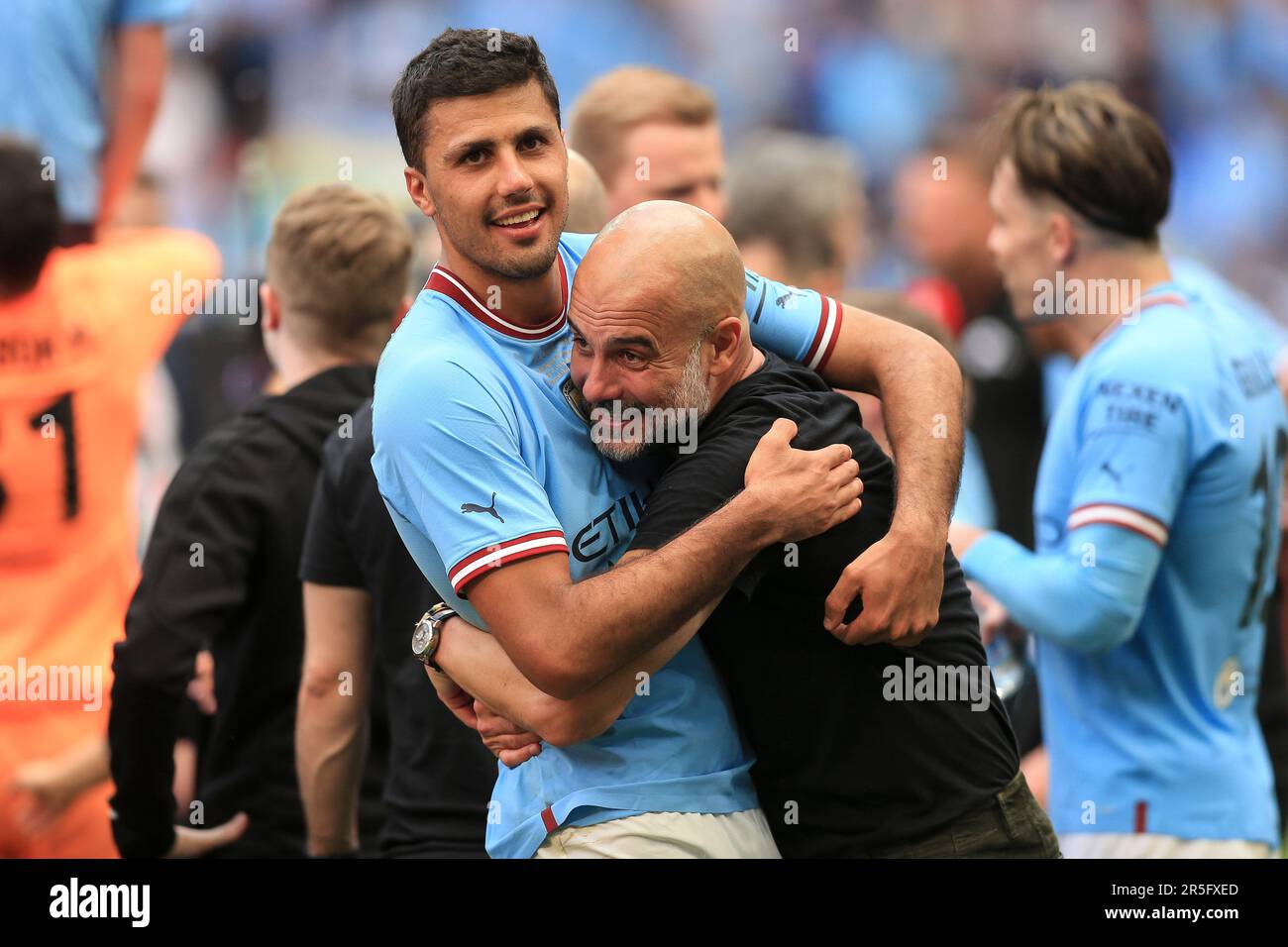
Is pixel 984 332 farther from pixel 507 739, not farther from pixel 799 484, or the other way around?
pixel 507 739

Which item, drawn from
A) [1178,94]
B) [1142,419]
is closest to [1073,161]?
[1142,419]

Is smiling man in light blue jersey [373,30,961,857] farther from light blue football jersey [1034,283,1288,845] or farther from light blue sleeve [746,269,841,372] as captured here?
light blue football jersey [1034,283,1288,845]

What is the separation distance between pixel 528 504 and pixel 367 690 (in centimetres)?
124

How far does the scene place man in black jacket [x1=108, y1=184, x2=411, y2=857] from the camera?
3541mm

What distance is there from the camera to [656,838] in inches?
103

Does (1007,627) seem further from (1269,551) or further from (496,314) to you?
(496,314)

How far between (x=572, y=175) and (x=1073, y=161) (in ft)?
4.33

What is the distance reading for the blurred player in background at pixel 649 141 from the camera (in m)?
4.71

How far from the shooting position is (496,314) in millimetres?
2709

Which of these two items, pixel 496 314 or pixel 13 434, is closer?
pixel 496 314

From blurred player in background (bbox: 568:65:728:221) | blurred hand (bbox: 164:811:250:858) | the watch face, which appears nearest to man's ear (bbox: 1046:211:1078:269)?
blurred player in background (bbox: 568:65:728:221)

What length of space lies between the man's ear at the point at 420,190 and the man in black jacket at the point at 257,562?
887mm

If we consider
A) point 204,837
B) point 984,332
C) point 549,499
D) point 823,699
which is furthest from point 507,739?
point 984,332
